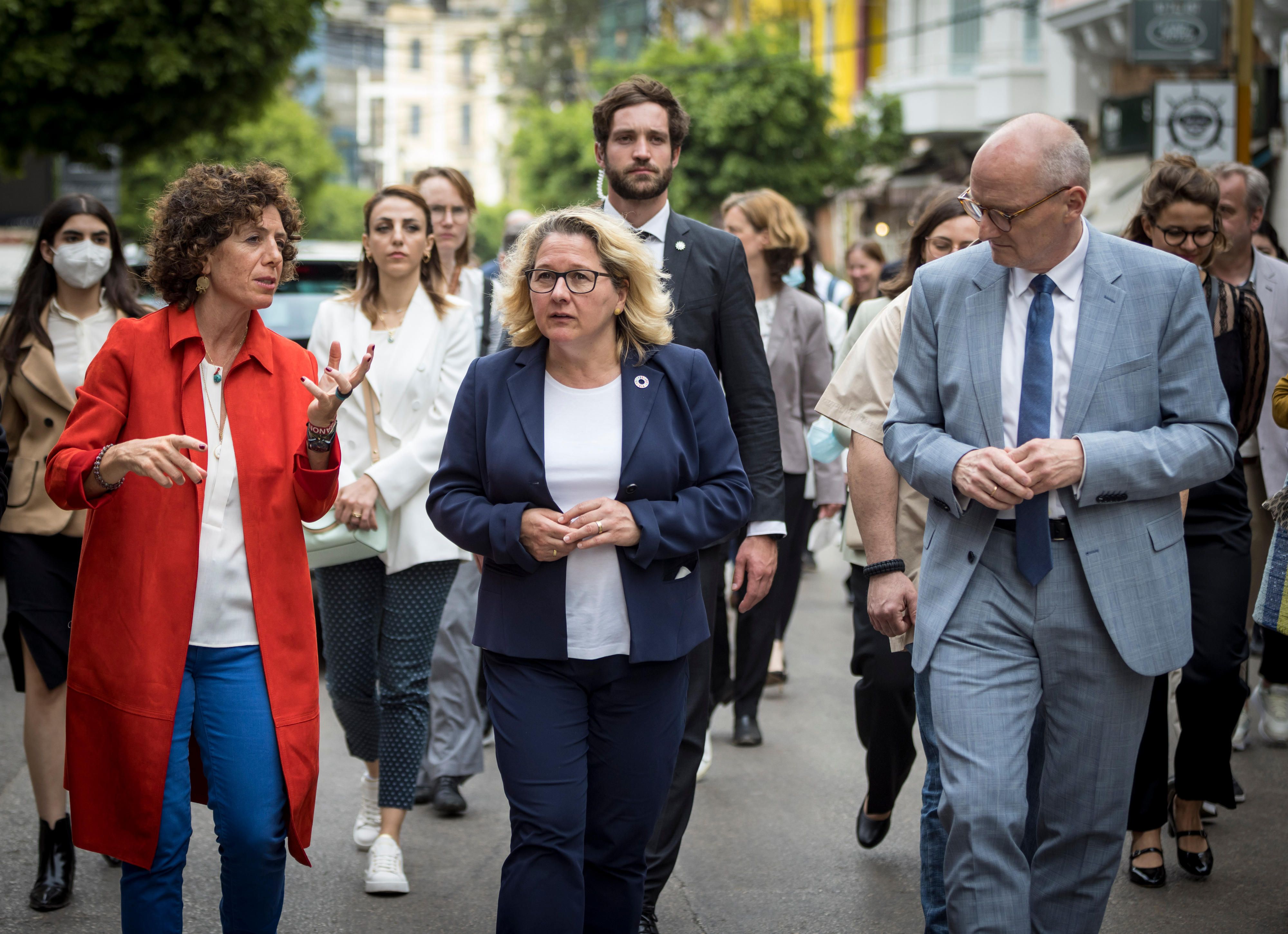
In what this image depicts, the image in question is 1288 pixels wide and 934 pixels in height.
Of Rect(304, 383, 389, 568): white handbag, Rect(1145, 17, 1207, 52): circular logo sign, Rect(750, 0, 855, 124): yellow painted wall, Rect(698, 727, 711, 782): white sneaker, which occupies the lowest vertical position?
Rect(698, 727, 711, 782): white sneaker

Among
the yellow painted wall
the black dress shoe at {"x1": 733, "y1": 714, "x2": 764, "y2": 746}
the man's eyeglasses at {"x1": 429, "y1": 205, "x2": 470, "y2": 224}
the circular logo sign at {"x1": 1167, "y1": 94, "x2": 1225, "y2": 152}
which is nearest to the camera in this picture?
the man's eyeglasses at {"x1": 429, "y1": 205, "x2": 470, "y2": 224}

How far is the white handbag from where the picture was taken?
5055 mm

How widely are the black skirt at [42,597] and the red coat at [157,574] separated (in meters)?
1.34

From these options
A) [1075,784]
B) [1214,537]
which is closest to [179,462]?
[1075,784]

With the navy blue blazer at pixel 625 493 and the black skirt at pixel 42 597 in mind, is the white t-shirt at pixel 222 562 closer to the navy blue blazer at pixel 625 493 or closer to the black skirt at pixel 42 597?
the navy blue blazer at pixel 625 493

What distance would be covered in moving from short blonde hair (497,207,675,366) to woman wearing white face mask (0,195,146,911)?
194 cm

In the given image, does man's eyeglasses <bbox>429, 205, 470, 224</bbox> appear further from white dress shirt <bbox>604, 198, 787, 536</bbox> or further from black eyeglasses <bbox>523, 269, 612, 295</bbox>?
black eyeglasses <bbox>523, 269, 612, 295</bbox>

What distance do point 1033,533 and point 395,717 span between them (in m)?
2.63

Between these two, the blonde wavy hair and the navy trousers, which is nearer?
the navy trousers

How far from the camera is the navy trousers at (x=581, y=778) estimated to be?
3.53 meters

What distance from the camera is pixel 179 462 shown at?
11.1 feet

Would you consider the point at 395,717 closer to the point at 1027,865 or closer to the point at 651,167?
the point at 651,167

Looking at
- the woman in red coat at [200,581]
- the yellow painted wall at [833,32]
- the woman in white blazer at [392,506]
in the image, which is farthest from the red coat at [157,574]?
the yellow painted wall at [833,32]

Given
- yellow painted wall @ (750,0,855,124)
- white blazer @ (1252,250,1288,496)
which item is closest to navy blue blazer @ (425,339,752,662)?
white blazer @ (1252,250,1288,496)
